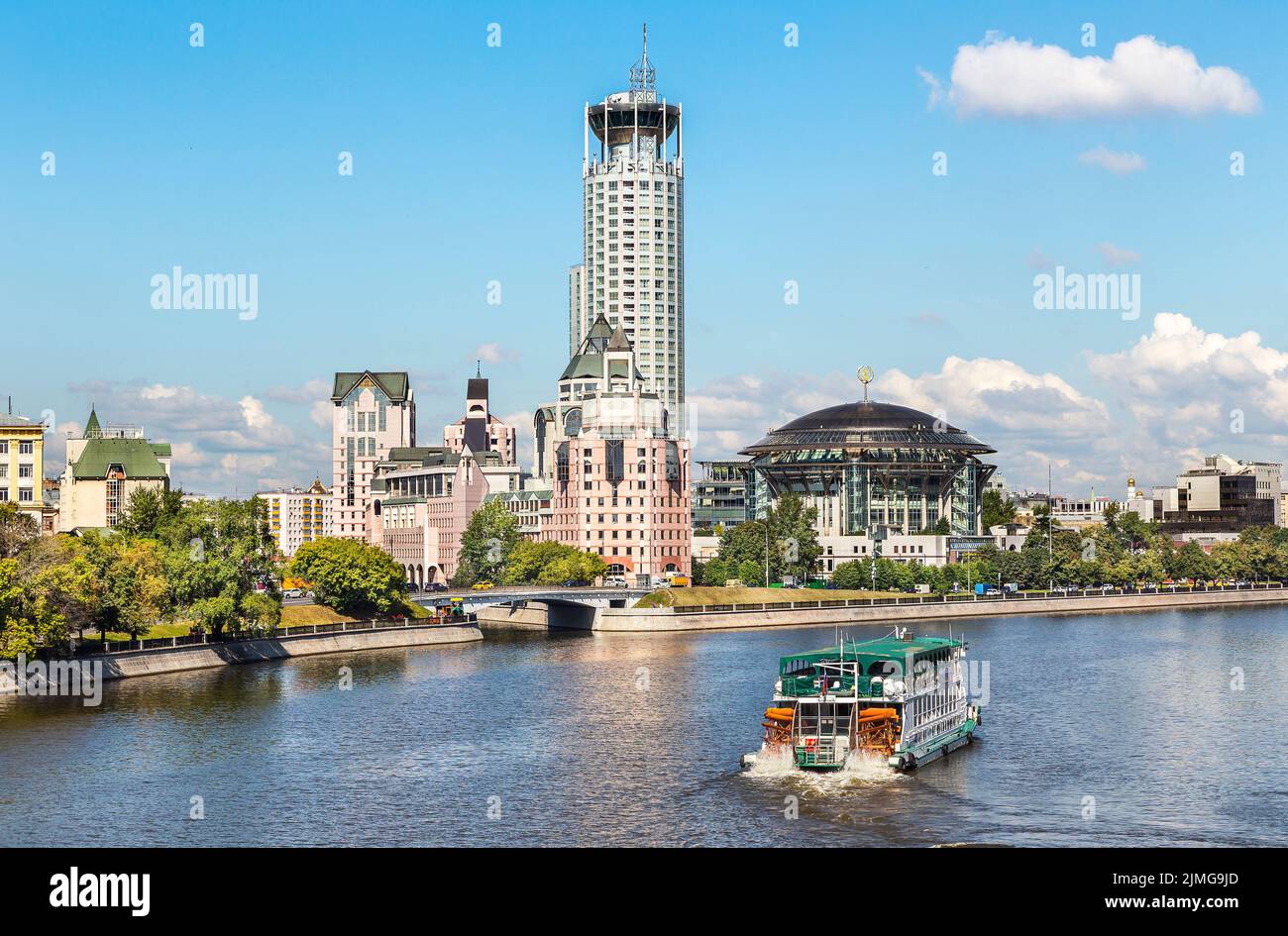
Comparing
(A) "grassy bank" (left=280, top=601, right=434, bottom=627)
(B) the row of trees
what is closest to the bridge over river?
(A) "grassy bank" (left=280, top=601, right=434, bottom=627)

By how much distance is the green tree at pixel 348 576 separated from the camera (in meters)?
154

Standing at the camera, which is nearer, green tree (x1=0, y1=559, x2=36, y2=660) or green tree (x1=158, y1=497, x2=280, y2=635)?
green tree (x1=0, y1=559, x2=36, y2=660)

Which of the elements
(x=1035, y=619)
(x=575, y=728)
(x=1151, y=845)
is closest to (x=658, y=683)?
(x=575, y=728)

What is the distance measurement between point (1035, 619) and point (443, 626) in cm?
7291

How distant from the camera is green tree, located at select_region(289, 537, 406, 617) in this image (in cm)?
15375

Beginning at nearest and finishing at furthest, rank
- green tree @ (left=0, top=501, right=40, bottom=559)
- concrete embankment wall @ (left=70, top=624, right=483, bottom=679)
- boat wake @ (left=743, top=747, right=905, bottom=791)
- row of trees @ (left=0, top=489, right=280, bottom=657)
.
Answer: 1. boat wake @ (left=743, top=747, right=905, bottom=791)
2. row of trees @ (left=0, top=489, right=280, bottom=657)
3. green tree @ (left=0, top=501, right=40, bottom=559)
4. concrete embankment wall @ (left=70, top=624, right=483, bottom=679)

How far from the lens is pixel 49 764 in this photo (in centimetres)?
6894

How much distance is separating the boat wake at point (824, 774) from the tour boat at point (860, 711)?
15 centimetres

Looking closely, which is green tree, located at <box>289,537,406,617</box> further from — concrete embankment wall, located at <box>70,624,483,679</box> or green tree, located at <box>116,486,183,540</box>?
green tree, located at <box>116,486,183,540</box>

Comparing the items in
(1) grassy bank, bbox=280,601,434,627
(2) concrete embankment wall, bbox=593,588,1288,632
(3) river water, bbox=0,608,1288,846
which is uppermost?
(1) grassy bank, bbox=280,601,434,627

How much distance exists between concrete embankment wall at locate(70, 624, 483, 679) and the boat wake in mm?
53053

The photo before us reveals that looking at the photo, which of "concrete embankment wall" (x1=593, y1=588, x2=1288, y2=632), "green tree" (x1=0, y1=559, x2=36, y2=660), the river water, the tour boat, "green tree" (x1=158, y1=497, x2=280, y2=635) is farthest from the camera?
"concrete embankment wall" (x1=593, y1=588, x2=1288, y2=632)

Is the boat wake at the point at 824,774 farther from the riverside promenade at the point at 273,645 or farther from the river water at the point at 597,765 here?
the riverside promenade at the point at 273,645
